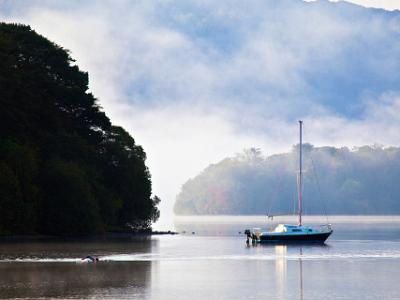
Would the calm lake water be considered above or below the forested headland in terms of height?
below

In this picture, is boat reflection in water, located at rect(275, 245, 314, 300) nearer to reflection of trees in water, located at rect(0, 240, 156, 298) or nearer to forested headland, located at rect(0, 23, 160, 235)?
reflection of trees in water, located at rect(0, 240, 156, 298)

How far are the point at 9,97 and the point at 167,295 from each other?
78.9 meters

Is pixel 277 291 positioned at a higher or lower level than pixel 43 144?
lower

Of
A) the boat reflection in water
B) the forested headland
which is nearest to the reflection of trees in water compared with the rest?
the boat reflection in water

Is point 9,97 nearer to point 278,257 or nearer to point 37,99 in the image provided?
point 37,99

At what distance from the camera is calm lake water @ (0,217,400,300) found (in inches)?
2051

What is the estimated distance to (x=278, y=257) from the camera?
287 feet

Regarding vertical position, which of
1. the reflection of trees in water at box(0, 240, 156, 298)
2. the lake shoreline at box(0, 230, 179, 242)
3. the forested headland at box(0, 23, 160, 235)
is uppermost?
the forested headland at box(0, 23, 160, 235)

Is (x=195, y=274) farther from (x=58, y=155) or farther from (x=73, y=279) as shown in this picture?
(x=58, y=155)

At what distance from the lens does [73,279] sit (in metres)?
59.8

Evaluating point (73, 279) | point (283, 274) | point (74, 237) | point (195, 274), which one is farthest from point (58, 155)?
point (73, 279)

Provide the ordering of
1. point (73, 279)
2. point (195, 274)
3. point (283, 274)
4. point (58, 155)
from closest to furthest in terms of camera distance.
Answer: point (73, 279) < point (195, 274) < point (283, 274) < point (58, 155)

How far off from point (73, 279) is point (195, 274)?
8.65m

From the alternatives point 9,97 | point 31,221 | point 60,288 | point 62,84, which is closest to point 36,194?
point 31,221
